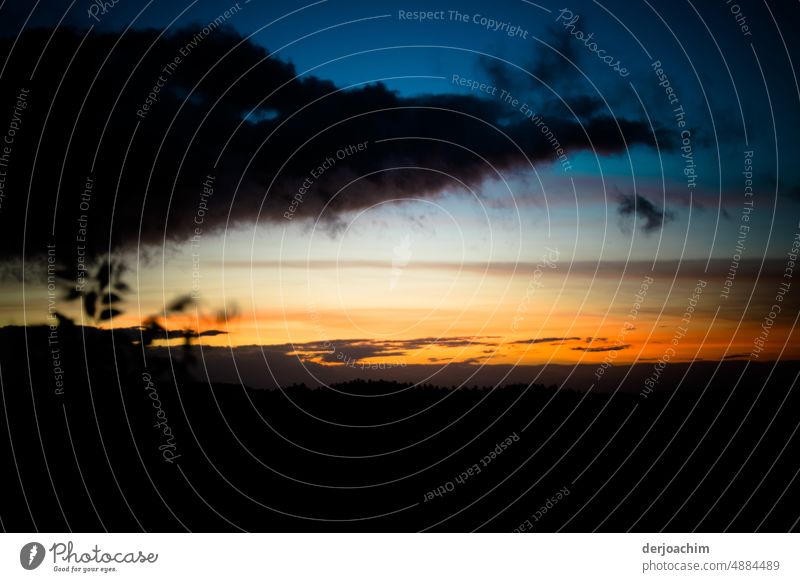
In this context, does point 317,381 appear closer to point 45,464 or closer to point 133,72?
point 45,464

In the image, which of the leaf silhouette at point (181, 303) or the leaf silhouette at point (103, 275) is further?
the leaf silhouette at point (181, 303)

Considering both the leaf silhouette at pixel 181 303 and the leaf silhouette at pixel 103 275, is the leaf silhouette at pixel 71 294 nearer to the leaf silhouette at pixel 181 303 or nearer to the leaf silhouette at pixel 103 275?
the leaf silhouette at pixel 103 275

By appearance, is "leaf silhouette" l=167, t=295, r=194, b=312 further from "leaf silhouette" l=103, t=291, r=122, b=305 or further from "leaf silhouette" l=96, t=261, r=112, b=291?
"leaf silhouette" l=96, t=261, r=112, b=291

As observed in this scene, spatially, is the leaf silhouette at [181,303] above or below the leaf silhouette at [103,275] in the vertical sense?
below

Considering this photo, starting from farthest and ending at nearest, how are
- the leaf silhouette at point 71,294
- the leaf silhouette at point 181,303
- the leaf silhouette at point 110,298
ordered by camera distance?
the leaf silhouette at point 181,303 < the leaf silhouette at point 110,298 < the leaf silhouette at point 71,294

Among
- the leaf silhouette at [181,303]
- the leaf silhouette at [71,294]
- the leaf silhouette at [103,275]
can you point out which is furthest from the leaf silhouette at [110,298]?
the leaf silhouette at [181,303]

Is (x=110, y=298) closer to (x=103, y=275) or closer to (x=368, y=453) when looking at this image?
(x=103, y=275)

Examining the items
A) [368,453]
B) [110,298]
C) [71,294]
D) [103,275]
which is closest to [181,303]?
[110,298]
